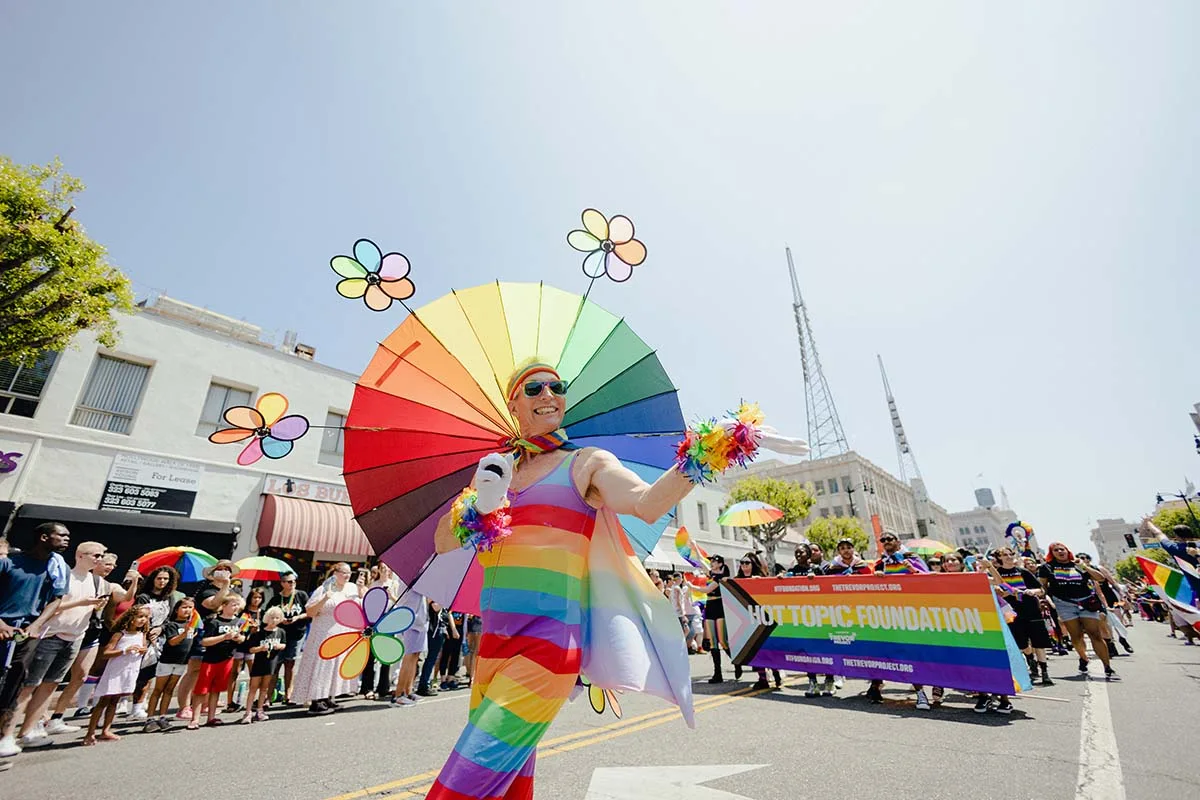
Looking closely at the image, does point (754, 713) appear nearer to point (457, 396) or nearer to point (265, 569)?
point (457, 396)

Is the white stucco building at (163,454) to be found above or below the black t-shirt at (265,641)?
above

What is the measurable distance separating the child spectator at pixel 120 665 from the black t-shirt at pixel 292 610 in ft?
4.66

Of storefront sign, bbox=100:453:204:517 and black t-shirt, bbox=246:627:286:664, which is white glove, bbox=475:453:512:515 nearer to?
black t-shirt, bbox=246:627:286:664

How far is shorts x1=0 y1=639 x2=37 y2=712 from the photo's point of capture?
4793 millimetres

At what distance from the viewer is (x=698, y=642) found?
44.5ft

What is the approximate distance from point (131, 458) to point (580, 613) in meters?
15.8

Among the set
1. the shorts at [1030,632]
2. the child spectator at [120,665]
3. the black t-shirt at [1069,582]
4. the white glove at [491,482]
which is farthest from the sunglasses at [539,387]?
the black t-shirt at [1069,582]

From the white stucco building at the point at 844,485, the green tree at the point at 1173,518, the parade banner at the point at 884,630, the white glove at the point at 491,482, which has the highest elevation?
the white stucco building at the point at 844,485

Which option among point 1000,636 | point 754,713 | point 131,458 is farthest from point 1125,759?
point 131,458

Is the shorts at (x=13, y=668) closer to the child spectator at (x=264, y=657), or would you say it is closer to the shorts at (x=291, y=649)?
the child spectator at (x=264, y=657)

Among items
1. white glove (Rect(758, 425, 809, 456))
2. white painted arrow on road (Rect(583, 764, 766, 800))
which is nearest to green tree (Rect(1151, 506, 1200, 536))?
white painted arrow on road (Rect(583, 764, 766, 800))

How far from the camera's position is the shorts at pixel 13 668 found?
15.7ft

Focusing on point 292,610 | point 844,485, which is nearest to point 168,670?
point 292,610

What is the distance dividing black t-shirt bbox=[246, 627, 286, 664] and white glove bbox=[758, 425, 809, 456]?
281 inches
